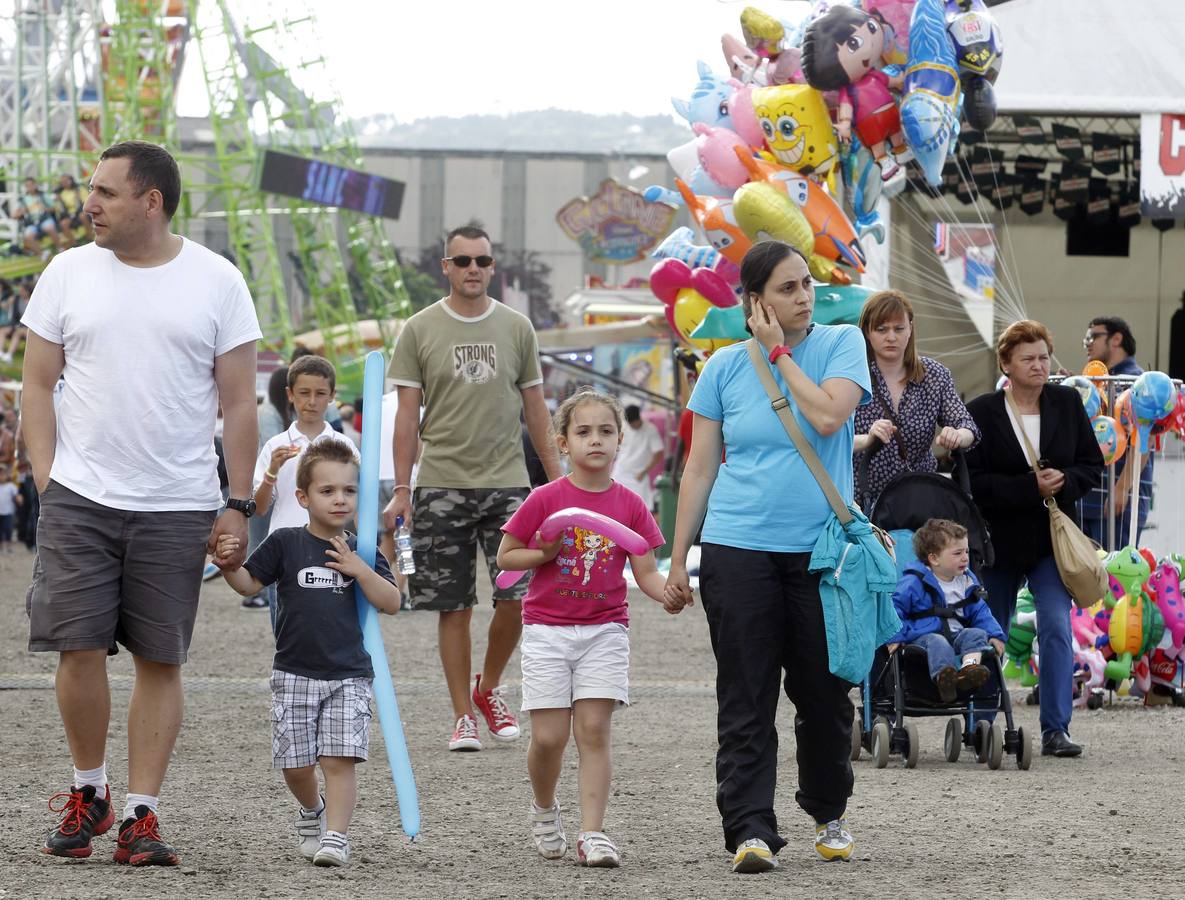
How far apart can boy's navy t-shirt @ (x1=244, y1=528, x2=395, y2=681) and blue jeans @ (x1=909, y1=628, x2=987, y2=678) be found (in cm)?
265

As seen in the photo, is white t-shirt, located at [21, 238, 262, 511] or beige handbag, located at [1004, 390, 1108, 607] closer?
white t-shirt, located at [21, 238, 262, 511]

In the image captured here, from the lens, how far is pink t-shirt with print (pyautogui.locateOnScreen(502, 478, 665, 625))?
17.3 ft

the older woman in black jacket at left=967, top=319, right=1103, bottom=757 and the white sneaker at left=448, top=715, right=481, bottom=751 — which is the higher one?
the older woman in black jacket at left=967, top=319, right=1103, bottom=757

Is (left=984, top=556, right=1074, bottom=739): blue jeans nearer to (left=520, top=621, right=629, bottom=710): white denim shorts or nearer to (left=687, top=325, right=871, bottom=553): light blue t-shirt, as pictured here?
(left=687, top=325, right=871, bottom=553): light blue t-shirt

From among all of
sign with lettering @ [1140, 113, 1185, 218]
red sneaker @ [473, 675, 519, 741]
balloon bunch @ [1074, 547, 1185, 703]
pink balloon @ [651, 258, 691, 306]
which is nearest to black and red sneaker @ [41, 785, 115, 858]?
red sneaker @ [473, 675, 519, 741]

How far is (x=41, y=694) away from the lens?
881cm

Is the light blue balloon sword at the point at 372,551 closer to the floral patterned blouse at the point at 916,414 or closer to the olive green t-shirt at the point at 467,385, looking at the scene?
the olive green t-shirt at the point at 467,385

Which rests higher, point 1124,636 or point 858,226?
point 858,226

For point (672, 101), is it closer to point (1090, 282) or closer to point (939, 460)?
point (939, 460)

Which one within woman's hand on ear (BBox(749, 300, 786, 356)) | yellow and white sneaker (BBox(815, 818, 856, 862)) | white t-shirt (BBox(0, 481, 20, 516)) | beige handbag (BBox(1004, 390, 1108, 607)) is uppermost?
woman's hand on ear (BBox(749, 300, 786, 356))

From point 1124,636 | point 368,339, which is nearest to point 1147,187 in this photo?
point 1124,636

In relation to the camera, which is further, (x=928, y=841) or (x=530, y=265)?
(x=530, y=265)

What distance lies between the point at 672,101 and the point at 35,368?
8650 mm

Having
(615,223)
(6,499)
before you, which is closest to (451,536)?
(6,499)
